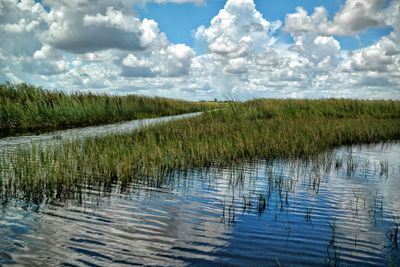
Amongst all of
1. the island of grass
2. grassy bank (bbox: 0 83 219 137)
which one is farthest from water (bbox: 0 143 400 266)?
grassy bank (bbox: 0 83 219 137)

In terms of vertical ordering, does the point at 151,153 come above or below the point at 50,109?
below

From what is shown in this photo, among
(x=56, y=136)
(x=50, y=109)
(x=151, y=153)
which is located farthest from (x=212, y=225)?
(x=50, y=109)

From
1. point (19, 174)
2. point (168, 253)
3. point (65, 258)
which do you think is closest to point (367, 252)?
point (168, 253)

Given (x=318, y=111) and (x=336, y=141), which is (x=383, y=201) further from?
(x=318, y=111)

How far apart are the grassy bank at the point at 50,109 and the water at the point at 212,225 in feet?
47.5

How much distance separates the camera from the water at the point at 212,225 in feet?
16.5

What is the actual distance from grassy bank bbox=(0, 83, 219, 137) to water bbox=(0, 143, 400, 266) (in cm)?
1447

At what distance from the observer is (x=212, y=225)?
248 inches

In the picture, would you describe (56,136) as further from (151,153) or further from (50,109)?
(151,153)

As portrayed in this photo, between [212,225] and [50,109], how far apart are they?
2105 centimetres

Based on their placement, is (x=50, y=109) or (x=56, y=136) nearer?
(x=56, y=136)

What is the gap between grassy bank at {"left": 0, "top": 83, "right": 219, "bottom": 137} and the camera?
74.3 ft

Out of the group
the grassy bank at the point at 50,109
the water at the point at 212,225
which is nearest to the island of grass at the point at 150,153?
the water at the point at 212,225

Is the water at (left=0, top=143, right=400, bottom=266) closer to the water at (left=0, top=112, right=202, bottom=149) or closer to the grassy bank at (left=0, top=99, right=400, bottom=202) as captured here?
the grassy bank at (left=0, top=99, right=400, bottom=202)
